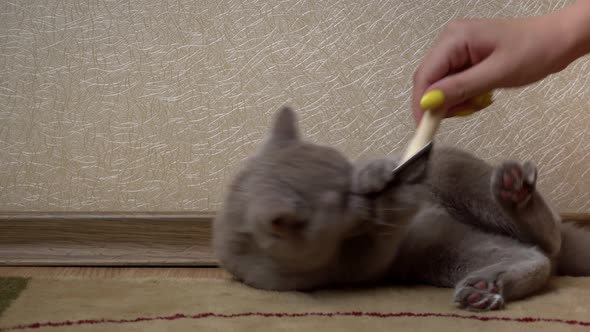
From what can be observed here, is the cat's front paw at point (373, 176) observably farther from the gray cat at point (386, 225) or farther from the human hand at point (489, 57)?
the human hand at point (489, 57)

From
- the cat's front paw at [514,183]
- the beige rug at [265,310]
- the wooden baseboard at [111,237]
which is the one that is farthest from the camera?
the wooden baseboard at [111,237]

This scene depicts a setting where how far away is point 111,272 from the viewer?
1.62 meters

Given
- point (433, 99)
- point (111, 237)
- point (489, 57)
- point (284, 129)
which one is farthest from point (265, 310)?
point (111, 237)

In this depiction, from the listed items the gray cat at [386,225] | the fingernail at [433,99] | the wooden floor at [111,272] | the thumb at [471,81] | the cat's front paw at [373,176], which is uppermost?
the thumb at [471,81]

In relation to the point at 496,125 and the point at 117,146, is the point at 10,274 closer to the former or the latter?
the point at 117,146

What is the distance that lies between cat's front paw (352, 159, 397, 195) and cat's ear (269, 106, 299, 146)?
0.15 meters

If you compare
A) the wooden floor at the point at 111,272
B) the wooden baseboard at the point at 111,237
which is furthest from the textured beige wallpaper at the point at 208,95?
the wooden floor at the point at 111,272

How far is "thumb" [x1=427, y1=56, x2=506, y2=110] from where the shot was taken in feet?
3.83

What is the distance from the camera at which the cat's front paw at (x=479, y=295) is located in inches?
45.1

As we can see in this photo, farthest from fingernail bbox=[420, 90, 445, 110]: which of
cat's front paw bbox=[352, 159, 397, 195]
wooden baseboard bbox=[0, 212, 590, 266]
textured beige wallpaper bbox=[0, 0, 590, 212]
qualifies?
wooden baseboard bbox=[0, 212, 590, 266]

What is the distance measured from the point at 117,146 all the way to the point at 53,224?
0.22m

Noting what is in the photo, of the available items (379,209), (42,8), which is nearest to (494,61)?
(379,209)

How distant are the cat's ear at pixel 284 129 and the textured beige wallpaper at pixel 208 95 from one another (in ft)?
1.49

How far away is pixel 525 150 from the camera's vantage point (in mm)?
1743
